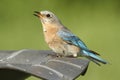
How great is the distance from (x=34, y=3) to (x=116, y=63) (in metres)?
1.69

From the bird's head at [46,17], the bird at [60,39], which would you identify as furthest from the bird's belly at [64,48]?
the bird's head at [46,17]

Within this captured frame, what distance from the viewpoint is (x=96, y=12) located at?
35.4 ft

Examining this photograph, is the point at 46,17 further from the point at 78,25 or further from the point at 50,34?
the point at 78,25

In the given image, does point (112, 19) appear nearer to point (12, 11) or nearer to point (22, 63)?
point (12, 11)

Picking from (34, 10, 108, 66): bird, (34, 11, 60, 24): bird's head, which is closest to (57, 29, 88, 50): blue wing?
(34, 10, 108, 66): bird

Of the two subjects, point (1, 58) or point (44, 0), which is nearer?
point (1, 58)

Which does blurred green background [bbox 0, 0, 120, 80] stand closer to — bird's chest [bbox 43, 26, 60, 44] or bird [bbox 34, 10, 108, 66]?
bird [bbox 34, 10, 108, 66]

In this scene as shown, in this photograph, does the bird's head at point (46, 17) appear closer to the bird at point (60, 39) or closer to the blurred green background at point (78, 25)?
the bird at point (60, 39)

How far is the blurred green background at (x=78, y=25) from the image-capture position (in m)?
10.0

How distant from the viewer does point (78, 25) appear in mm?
10391

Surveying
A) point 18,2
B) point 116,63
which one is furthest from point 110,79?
point 18,2

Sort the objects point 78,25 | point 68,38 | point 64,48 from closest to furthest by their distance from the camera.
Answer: point 64,48
point 68,38
point 78,25

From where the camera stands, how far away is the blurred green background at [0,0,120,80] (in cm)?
1002

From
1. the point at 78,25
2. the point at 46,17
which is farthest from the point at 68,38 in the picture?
the point at 78,25
